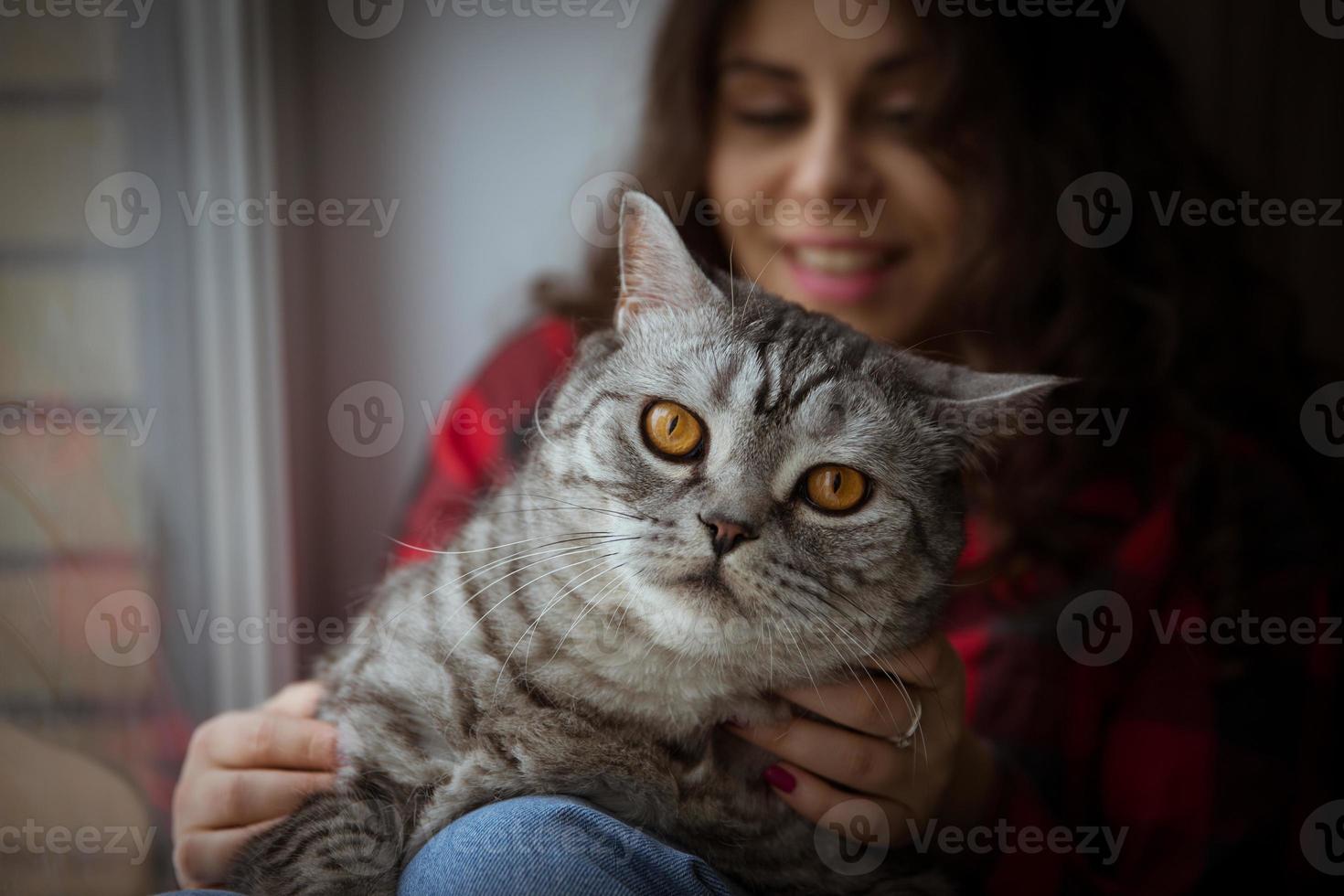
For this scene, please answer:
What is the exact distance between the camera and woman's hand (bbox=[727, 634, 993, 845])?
93cm

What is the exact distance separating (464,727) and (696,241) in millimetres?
1136

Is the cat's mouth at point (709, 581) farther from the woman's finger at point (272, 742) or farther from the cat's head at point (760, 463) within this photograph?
the woman's finger at point (272, 742)

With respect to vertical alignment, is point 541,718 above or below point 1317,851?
above

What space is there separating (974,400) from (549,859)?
2.00 ft

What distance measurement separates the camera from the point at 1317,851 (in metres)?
1.43

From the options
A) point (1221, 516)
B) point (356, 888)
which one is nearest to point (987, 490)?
point (1221, 516)

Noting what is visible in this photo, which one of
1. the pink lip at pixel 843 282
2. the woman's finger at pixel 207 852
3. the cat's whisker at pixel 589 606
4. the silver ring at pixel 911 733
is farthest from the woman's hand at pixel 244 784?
the pink lip at pixel 843 282

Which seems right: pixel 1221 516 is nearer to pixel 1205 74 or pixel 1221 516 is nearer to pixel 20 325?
pixel 1205 74

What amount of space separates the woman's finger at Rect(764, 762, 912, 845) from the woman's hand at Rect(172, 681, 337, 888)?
19.0 inches

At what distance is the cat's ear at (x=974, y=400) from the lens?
900mm

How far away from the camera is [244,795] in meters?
1.00

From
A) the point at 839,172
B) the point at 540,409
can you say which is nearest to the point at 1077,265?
the point at 839,172

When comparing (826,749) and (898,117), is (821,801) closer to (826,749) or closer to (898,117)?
(826,749)

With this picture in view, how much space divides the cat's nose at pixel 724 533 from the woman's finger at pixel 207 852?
1.97 feet
